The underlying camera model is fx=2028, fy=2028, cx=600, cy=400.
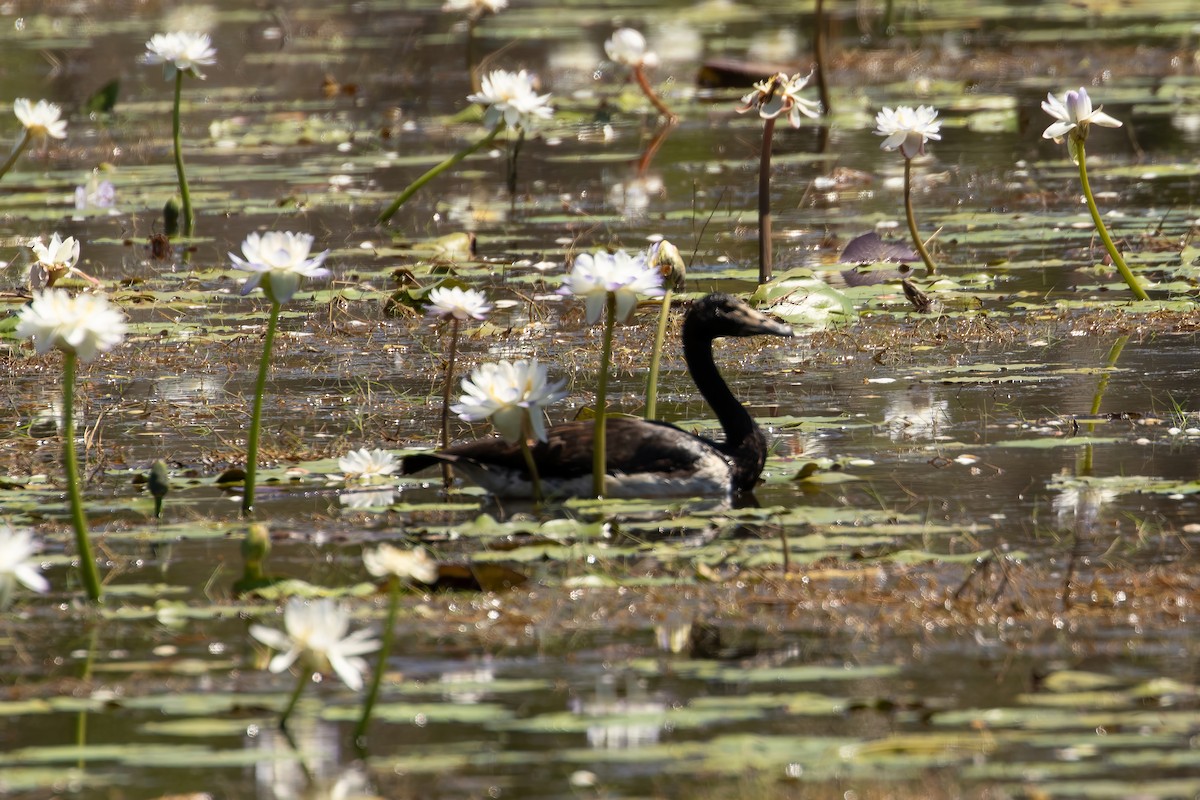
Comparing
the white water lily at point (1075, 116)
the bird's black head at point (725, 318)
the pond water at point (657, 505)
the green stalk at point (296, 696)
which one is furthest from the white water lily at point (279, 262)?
the white water lily at point (1075, 116)

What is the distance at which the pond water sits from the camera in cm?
455

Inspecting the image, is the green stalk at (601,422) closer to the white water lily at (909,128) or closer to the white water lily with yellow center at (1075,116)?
the white water lily with yellow center at (1075,116)

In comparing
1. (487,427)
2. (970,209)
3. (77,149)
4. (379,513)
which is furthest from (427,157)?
(379,513)

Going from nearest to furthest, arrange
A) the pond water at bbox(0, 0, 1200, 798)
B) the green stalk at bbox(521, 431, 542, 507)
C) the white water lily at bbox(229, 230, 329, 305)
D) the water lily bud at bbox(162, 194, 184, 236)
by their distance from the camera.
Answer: the pond water at bbox(0, 0, 1200, 798)
the white water lily at bbox(229, 230, 329, 305)
the green stalk at bbox(521, 431, 542, 507)
the water lily bud at bbox(162, 194, 184, 236)

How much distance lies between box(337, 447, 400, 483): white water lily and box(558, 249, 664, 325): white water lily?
96cm

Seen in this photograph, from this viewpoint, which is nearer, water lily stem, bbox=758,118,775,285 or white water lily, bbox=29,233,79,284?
white water lily, bbox=29,233,79,284

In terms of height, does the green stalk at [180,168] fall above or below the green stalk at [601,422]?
above

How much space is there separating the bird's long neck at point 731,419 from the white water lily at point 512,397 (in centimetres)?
81

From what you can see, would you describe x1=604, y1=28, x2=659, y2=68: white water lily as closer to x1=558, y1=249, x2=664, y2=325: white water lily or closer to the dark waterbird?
the dark waterbird

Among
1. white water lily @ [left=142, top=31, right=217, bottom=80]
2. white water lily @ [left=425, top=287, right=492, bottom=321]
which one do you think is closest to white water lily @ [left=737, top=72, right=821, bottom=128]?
white water lily @ [left=425, top=287, right=492, bottom=321]

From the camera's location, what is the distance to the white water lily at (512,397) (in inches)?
258

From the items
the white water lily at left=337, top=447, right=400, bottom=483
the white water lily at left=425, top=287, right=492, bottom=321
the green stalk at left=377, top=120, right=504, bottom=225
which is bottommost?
the white water lily at left=337, top=447, right=400, bottom=483

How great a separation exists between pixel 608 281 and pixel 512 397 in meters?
0.49

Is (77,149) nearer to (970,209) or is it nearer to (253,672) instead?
(970,209)
